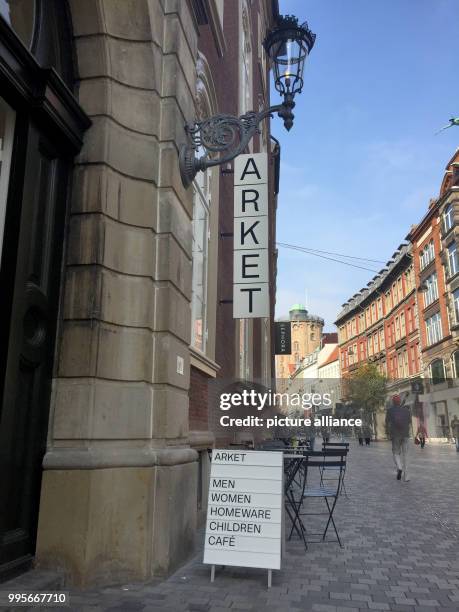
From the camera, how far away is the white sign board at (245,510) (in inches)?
172

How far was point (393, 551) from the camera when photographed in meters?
5.38

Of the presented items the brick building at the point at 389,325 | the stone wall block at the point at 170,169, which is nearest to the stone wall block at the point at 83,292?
the stone wall block at the point at 170,169

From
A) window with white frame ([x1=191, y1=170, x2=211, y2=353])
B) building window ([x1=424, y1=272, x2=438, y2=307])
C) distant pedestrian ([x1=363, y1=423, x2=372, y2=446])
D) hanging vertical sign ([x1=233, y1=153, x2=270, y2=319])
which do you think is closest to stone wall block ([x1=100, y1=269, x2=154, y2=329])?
hanging vertical sign ([x1=233, y1=153, x2=270, y2=319])

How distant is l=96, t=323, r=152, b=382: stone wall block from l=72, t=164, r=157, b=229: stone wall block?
100cm

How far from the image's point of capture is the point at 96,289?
445cm

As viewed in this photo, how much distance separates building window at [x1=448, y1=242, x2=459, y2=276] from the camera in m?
38.9

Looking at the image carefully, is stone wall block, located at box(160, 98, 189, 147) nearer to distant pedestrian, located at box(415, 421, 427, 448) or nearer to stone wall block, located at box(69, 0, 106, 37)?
stone wall block, located at box(69, 0, 106, 37)

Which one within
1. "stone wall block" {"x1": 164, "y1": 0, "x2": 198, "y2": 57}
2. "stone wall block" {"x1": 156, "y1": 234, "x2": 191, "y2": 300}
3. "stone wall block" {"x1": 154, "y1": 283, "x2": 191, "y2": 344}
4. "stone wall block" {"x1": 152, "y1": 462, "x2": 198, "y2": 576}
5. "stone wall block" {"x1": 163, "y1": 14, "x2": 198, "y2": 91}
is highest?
"stone wall block" {"x1": 164, "y1": 0, "x2": 198, "y2": 57}

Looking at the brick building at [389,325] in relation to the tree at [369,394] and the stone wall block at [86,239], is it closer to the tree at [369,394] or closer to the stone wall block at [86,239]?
the tree at [369,394]

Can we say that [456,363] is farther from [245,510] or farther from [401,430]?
[245,510]

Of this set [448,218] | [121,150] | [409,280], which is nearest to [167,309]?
[121,150]

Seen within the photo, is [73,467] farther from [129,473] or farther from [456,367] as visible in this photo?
[456,367]

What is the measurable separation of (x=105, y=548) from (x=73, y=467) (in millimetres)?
679

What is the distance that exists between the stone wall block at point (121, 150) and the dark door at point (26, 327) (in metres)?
0.36
